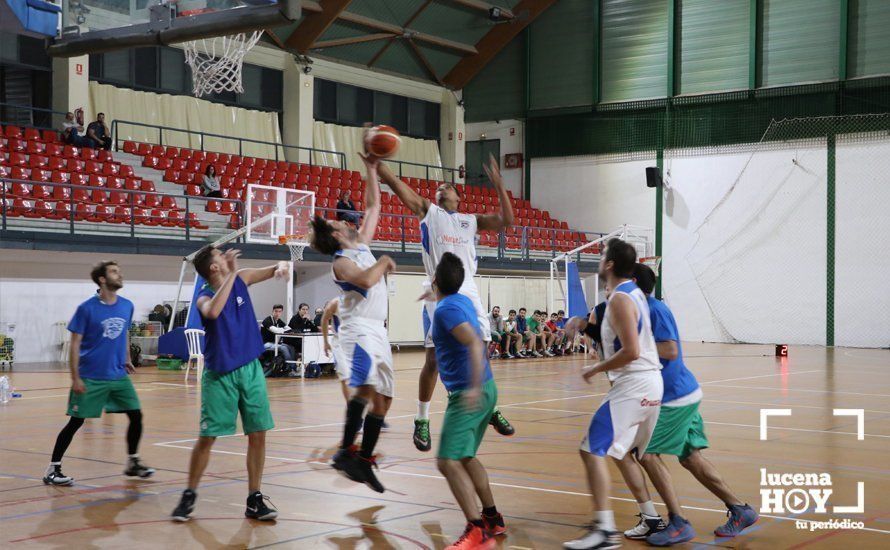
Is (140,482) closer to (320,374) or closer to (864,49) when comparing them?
(320,374)

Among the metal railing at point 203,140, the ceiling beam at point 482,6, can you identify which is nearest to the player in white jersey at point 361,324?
the metal railing at point 203,140

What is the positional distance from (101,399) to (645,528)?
411 cm

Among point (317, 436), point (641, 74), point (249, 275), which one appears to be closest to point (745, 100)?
point (641, 74)

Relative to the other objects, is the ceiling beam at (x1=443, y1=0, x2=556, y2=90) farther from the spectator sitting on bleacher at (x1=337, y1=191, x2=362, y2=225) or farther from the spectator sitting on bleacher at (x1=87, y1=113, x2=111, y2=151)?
the spectator sitting on bleacher at (x1=87, y1=113, x2=111, y2=151)

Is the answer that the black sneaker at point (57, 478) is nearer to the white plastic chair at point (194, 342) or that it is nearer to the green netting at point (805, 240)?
the white plastic chair at point (194, 342)

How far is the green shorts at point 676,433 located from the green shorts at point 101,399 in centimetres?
397

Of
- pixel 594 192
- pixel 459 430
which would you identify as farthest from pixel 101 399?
pixel 594 192

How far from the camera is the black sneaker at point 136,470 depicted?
7113 millimetres

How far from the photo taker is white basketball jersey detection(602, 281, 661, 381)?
5.15 metres

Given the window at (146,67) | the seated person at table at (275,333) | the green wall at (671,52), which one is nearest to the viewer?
the seated person at table at (275,333)

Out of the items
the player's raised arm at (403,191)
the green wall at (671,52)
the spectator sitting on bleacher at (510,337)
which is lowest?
the spectator sitting on bleacher at (510,337)

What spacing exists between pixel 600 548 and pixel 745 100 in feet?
85.5

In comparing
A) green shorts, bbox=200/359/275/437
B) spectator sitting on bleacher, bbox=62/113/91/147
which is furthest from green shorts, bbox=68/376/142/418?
spectator sitting on bleacher, bbox=62/113/91/147

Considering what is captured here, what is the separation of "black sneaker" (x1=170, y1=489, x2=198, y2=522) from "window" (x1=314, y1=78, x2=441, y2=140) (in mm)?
24702
